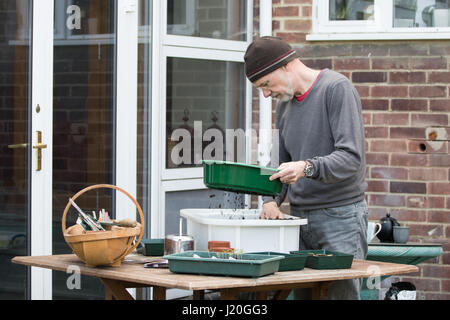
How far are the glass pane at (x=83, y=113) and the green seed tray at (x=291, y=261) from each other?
166cm

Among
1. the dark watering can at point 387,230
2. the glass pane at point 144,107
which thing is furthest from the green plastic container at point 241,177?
the dark watering can at point 387,230

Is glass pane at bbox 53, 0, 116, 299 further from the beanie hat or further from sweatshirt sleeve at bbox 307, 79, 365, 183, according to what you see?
sweatshirt sleeve at bbox 307, 79, 365, 183

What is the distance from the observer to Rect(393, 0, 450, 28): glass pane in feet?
19.3

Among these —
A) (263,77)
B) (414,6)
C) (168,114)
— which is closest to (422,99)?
(414,6)

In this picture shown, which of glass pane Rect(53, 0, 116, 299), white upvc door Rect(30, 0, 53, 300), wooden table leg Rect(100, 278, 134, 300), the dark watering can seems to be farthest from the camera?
the dark watering can

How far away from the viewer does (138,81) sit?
524cm

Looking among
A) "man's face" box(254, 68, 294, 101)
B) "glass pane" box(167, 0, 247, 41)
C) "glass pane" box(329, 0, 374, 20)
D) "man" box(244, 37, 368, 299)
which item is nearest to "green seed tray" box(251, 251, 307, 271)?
"man" box(244, 37, 368, 299)

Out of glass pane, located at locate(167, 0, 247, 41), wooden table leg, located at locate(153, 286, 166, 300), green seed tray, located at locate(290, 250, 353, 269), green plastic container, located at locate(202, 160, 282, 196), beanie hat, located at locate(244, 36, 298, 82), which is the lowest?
wooden table leg, located at locate(153, 286, 166, 300)

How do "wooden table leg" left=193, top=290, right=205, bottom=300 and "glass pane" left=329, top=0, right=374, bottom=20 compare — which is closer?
"wooden table leg" left=193, top=290, right=205, bottom=300

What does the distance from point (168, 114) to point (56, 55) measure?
111 centimetres

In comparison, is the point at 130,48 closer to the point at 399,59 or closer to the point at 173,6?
the point at 173,6

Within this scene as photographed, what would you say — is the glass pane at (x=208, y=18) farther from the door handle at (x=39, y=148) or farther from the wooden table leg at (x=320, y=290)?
the wooden table leg at (x=320, y=290)

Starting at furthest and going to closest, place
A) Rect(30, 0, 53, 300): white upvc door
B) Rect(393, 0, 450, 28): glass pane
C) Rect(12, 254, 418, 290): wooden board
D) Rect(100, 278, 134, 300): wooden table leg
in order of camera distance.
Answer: Rect(393, 0, 450, 28): glass pane < Rect(30, 0, 53, 300): white upvc door < Rect(100, 278, 134, 300): wooden table leg < Rect(12, 254, 418, 290): wooden board
